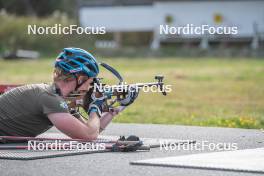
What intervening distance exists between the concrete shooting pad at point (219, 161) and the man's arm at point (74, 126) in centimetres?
92

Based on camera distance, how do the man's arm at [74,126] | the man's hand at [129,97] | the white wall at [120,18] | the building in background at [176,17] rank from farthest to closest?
the white wall at [120,18]
the building in background at [176,17]
the man's hand at [129,97]
the man's arm at [74,126]

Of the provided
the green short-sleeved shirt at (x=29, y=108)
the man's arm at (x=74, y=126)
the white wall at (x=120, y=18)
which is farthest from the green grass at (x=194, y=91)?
the white wall at (x=120, y=18)

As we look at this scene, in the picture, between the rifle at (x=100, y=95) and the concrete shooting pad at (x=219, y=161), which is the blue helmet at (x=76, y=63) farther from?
the concrete shooting pad at (x=219, y=161)

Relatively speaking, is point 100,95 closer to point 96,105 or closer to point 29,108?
point 96,105

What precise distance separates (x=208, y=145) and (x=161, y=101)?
11581 mm

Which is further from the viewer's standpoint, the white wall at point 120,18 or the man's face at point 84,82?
the white wall at point 120,18

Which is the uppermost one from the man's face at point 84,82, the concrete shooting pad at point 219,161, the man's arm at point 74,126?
the man's face at point 84,82

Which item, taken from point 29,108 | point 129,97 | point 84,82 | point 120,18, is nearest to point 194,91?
point 129,97

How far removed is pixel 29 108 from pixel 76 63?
0.61 metres

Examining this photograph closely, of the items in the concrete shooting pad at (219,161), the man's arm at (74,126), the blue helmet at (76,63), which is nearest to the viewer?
the concrete shooting pad at (219,161)

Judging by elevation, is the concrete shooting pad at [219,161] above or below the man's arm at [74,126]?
below

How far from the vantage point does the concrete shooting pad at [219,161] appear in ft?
21.9

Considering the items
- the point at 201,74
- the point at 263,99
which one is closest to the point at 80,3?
the point at 201,74

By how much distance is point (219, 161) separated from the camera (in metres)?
7.07
